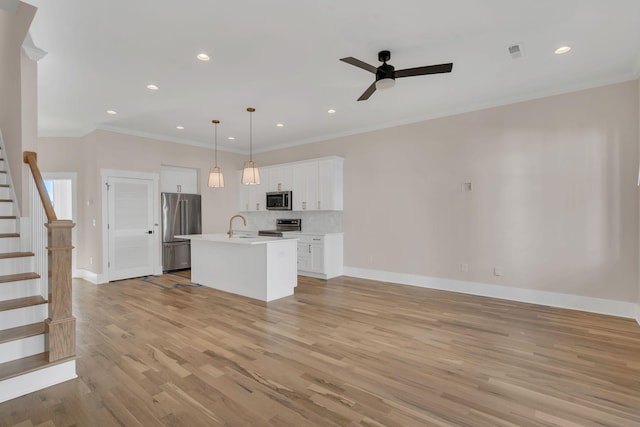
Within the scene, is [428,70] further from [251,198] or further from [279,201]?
[251,198]

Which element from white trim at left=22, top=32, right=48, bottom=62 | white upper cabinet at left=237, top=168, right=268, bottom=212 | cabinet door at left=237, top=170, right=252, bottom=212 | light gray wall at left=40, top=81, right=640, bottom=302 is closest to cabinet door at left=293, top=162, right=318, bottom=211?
light gray wall at left=40, top=81, right=640, bottom=302

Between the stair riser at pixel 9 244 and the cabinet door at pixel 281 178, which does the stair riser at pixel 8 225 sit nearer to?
the stair riser at pixel 9 244

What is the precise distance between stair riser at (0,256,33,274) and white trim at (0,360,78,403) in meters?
1.08

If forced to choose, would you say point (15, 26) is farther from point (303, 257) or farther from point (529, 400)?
point (529, 400)

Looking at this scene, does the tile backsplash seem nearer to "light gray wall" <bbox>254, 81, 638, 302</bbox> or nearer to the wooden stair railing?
"light gray wall" <bbox>254, 81, 638, 302</bbox>

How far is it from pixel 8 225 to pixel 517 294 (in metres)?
6.31

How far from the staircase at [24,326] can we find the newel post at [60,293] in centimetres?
1

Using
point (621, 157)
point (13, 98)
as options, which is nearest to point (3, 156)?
point (13, 98)

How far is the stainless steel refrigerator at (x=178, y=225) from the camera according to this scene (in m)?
6.62

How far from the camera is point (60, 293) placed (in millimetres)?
2473

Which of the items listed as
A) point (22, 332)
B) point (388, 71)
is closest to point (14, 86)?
point (22, 332)

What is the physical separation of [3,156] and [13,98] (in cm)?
82

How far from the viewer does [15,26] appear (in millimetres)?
3252

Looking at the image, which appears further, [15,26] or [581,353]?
[15,26]
